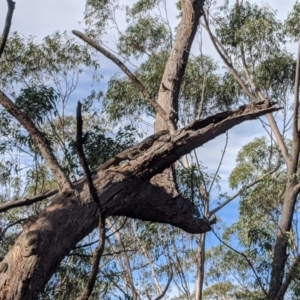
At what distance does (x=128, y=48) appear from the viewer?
10172 mm

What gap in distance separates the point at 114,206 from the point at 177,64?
173 centimetres

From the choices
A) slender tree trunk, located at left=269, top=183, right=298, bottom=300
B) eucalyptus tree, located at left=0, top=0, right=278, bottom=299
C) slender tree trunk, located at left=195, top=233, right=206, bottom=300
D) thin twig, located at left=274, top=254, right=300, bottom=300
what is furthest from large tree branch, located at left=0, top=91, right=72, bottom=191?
slender tree trunk, located at left=195, top=233, right=206, bottom=300

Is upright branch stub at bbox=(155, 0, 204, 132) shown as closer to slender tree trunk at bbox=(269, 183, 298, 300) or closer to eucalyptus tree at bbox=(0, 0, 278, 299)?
eucalyptus tree at bbox=(0, 0, 278, 299)

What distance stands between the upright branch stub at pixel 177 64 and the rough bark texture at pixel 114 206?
1.79ft

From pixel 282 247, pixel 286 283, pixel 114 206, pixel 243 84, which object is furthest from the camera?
pixel 243 84

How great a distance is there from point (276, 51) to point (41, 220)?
7.02m

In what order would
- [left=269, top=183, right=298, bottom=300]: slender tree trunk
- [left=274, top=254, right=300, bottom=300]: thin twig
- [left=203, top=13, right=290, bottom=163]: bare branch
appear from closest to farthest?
[left=274, top=254, right=300, bottom=300]: thin twig
[left=269, top=183, right=298, bottom=300]: slender tree trunk
[left=203, top=13, right=290, bottom=163]: bare branch

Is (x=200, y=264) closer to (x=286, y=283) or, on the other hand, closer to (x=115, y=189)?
(x=286, y=283)

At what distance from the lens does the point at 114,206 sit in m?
→ 3.21

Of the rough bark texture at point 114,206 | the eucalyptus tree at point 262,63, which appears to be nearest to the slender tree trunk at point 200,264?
the eucalyptus tree at point 262,63

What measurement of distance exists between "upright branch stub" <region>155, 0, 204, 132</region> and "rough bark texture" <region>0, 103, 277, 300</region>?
0.54m

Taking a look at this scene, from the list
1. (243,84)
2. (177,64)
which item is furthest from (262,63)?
(177,64)

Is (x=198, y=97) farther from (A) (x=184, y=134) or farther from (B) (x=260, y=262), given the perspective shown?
(A) (x=184, y=134)

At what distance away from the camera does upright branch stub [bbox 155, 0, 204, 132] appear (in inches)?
165
